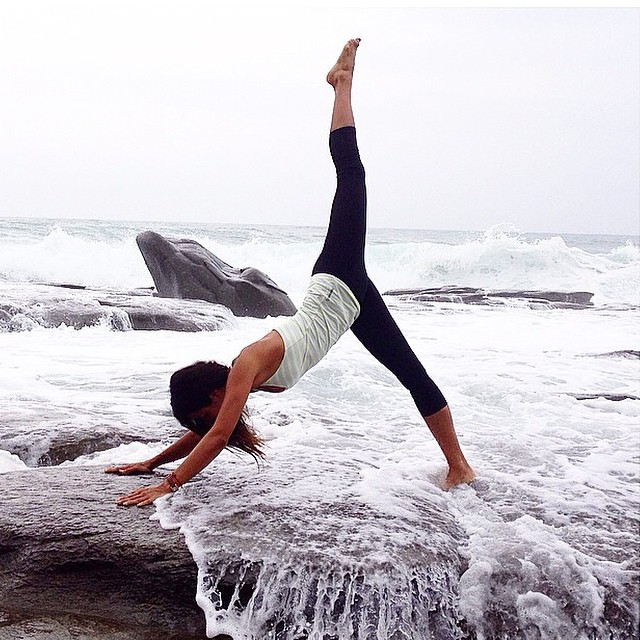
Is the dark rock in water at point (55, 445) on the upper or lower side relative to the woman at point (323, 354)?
lower

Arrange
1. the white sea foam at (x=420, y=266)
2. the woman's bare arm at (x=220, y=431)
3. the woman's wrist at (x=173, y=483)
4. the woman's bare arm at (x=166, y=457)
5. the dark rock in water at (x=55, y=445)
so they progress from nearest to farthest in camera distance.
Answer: the woman's bare arm at (x=220, y=431) < the woman's wrist at (x=173, y=483) < the woman's bare arm at (x=166, y=457) < the dark rock in water at (x=55, y=445) < the white sea foam at (x=420, y=266)

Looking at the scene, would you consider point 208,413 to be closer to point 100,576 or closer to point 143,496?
point 143,496

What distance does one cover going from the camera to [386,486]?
389cm

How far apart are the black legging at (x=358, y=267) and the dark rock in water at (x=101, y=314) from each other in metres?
7.11

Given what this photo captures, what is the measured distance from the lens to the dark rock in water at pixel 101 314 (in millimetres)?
10742

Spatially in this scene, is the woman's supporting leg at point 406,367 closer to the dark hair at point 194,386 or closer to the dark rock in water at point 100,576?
the dark hair at point 194,386

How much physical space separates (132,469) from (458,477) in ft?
5.62

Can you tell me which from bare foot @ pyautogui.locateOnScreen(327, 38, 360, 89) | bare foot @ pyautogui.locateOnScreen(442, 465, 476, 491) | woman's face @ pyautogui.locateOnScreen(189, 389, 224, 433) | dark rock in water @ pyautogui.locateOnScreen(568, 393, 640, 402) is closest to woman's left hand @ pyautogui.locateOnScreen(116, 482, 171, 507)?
woman's face @ pyautogui.locateOnScreen(189, 389, 224, 433)

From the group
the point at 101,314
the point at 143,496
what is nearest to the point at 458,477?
the point at 143,496

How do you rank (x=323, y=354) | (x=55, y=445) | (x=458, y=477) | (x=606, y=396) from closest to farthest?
(x=323, y=354)
(x=458, y=477)
(x=55, y=445)
(x=606, y=396)

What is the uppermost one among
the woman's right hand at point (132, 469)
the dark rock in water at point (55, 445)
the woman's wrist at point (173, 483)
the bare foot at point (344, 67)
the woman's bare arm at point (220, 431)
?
the bare foot at point (344, 67)

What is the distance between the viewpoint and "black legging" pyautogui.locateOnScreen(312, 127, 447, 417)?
4031 mm

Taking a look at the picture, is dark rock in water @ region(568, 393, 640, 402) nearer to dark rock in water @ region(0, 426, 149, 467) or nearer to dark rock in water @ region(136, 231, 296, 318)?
dark rock in water @ region(0, 426, 149, 467)

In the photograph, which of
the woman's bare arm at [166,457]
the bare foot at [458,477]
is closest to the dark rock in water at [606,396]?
the bare foot at [458,477]
